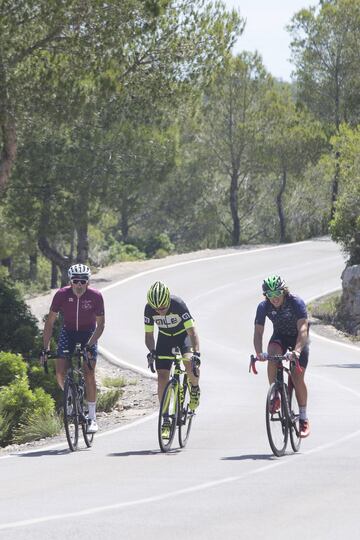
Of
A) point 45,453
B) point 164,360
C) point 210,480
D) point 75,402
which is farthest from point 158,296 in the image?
point 210,480

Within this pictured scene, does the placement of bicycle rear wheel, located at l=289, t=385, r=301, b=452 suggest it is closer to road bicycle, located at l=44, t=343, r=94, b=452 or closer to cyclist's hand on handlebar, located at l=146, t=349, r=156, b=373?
cyclist's hand on handlebar, located at l=146, t=349, r=156, b=373

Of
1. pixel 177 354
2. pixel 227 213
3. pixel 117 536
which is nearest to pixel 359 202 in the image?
pixel 177 354

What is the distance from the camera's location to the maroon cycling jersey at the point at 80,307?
43.1ft

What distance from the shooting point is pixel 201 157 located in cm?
7250

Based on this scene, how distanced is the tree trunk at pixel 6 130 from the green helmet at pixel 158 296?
10.8m

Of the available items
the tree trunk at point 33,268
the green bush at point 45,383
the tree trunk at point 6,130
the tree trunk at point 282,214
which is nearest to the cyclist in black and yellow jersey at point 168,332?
the green bush at point 45,383

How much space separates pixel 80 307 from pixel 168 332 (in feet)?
3.34

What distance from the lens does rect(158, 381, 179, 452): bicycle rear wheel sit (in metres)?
12.4

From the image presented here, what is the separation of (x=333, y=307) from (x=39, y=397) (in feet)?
75.4

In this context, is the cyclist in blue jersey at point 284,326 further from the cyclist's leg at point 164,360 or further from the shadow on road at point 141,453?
the shadow on road at point 141,453

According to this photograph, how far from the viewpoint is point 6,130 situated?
23531mm

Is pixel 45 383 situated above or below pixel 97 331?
below

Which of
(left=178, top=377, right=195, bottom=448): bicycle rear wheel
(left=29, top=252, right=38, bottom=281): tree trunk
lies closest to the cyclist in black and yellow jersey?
(left=178, top=377, right=195, bottom=448): bicycle rear wheel

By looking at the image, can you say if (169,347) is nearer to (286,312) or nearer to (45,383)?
(286,312)
